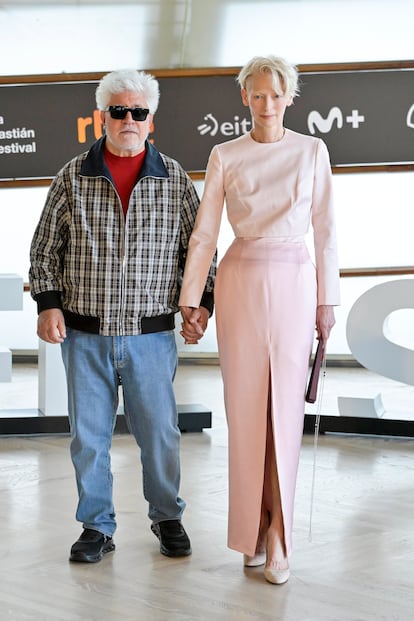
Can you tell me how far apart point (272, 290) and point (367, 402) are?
236 centimetres

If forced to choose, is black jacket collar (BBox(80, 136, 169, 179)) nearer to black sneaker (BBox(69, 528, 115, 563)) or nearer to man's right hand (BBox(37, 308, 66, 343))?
man's right hand (BBox(37, 308, 66, 343))

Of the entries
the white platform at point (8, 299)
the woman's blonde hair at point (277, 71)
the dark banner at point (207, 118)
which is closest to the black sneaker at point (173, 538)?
the woman's blonde hair at point (277, 71)

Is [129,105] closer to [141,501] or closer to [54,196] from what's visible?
[54,196]

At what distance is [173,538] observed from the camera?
343 cm

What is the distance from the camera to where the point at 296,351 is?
3.18 meters

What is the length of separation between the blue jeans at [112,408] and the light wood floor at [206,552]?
0.73ft

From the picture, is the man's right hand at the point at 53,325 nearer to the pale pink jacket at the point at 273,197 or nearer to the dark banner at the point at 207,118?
the pale pink jacket at the point at 273,197

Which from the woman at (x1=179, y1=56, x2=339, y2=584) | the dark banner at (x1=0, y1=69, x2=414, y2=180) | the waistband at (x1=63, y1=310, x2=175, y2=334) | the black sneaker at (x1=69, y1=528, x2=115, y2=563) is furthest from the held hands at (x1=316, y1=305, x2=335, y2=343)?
the dark banner at (x1=0, y1=69, x2=414, y2=180)

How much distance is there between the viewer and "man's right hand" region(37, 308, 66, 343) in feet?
10.7

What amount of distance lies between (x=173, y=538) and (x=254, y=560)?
0.28 metres

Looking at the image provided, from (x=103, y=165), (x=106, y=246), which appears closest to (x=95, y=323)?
(x=106, y=246)

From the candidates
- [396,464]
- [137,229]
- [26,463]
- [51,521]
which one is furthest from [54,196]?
[396,464]

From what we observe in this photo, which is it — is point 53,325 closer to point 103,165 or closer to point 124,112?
point 103,165

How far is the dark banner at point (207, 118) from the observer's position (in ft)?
20.5
